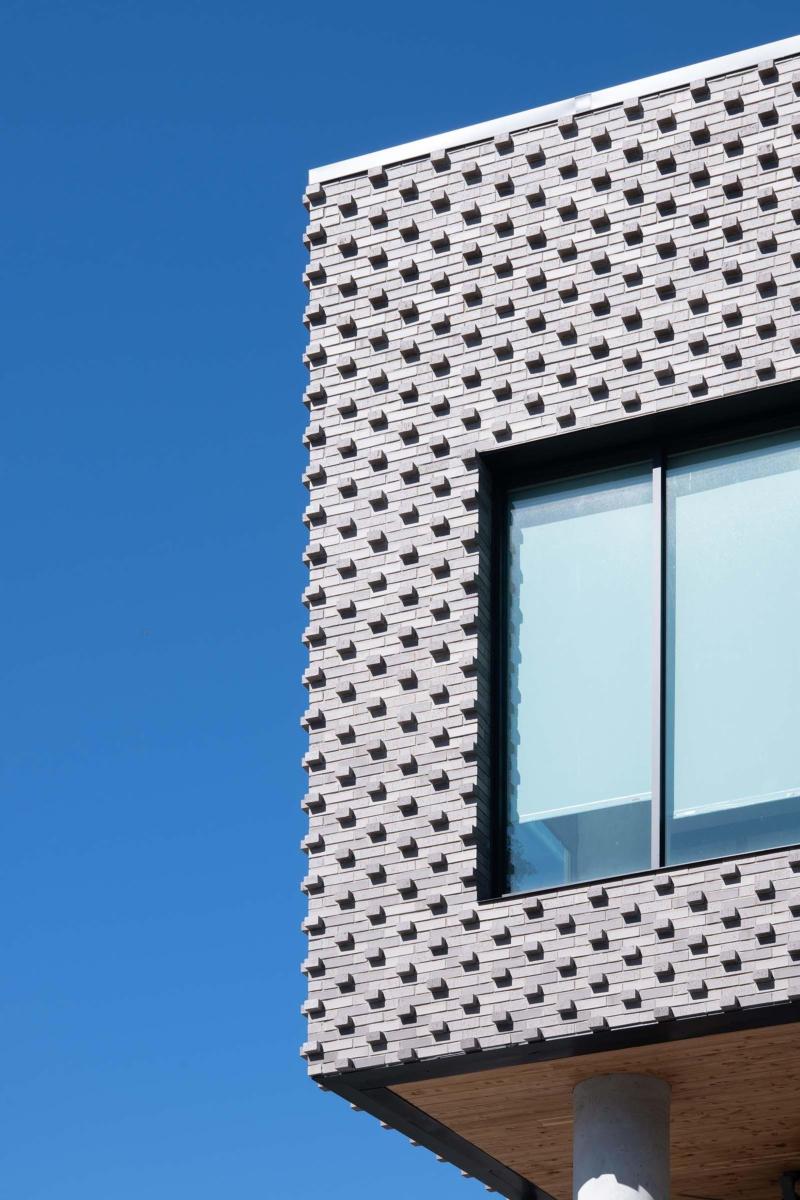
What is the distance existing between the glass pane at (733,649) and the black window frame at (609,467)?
0.30 feet

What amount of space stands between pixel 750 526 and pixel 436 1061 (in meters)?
3.98

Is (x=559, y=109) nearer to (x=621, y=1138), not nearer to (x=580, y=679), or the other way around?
(x=580, y=679)

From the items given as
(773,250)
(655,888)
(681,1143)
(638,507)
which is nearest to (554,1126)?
(681,1143)

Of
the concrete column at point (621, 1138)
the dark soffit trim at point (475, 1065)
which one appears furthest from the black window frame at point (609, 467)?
the concrete column at point (621, 1138)

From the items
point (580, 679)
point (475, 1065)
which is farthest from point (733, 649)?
point (475, 1065)

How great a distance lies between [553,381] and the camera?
16.0 metres

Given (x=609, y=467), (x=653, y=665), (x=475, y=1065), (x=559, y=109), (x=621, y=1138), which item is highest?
(x=559, y=109)

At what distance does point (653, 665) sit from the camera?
1532 centimetres

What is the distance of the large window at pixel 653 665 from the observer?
48.9 feet

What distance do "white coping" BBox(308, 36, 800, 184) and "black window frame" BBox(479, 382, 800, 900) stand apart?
7.82ft

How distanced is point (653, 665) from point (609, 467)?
1513mm

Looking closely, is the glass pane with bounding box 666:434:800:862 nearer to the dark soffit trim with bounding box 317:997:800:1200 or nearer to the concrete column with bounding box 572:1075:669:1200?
the dark soffit trim with bounding box 317:997:800:1200

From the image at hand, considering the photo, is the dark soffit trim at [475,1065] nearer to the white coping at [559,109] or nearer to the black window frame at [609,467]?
the black window frame at [609,467]

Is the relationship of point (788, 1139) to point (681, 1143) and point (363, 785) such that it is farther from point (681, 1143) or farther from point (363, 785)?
point (363, 785)
